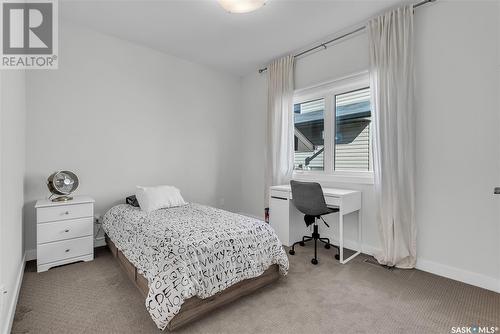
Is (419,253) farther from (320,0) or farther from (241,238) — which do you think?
(320,0)

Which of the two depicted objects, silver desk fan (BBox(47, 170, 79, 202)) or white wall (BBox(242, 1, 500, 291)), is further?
silver desk fan (BBox(47, 170, 79, 202))

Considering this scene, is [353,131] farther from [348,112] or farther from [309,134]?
[309,134]

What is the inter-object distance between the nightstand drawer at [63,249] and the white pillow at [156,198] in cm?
67

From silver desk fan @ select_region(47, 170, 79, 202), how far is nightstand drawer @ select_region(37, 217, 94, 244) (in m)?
0.26

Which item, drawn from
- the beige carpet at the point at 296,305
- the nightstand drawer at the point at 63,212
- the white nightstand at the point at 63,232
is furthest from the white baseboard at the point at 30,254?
the nightstand drawer at the point at 63,212

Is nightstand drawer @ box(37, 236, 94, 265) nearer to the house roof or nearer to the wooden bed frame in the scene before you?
the wooden bed frame

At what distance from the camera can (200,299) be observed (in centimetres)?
170

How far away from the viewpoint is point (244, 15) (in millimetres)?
2678

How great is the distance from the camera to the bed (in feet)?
5.13

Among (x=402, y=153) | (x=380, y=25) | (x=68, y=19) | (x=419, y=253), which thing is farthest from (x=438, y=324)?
(x=68, y=19)

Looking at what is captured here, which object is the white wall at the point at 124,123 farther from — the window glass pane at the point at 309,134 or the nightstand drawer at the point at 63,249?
the window glass pane at the point at 309,134

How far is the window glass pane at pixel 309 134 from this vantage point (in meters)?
3.49

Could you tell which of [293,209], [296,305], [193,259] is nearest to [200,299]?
[193,259]

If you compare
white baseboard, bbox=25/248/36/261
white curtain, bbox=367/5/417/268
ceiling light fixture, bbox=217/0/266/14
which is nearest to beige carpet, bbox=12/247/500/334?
white baseboard, bbox=25/248/36/261
